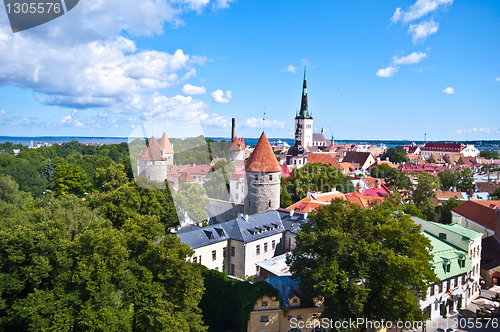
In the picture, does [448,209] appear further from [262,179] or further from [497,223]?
[262,179]

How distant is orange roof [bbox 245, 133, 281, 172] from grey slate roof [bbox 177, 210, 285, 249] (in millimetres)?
4019

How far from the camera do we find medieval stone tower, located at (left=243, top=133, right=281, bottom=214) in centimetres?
2894

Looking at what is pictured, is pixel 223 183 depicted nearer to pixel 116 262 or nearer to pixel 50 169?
pixel 116 262

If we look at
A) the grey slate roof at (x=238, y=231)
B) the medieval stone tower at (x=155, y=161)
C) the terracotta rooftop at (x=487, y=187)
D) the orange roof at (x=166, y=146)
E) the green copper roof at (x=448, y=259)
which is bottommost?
the green copper roof at (x=448, y=259)

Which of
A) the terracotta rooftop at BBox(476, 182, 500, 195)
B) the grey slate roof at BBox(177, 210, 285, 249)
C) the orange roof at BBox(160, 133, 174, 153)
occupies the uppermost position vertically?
the orange roof at BBox(160, 133, 174, 153)

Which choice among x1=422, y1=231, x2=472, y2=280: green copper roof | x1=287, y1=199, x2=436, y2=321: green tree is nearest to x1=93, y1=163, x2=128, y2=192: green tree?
x1=287, y1=199, x2=436, y2=321: green tree

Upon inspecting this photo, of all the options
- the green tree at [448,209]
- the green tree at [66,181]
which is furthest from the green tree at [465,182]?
the green tree at [66,181]

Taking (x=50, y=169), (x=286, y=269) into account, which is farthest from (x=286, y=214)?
(x=50, y=169)

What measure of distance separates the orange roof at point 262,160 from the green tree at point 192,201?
16.3ft

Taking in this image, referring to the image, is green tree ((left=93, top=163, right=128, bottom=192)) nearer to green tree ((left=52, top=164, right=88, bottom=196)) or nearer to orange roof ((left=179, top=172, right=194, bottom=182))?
green tree ((left=52, top=164, right=88, bottom=196))

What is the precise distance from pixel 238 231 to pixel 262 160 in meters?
7.59

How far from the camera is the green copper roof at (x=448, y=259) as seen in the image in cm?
1989

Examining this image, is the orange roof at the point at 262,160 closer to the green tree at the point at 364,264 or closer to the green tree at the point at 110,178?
the green tree at the point at 364,264

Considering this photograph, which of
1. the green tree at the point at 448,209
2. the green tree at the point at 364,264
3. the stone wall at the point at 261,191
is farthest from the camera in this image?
the green tree at the point at 448,209
